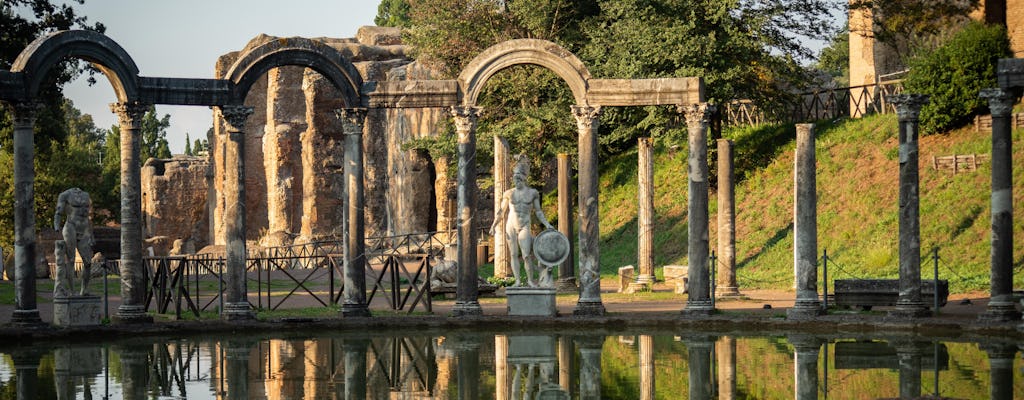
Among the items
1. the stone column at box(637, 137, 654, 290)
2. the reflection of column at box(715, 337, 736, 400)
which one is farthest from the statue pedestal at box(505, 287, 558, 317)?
the stone column at box(637, 137, 654, 290)

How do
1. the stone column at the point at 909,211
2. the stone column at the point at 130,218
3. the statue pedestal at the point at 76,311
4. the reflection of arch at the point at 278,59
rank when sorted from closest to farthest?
1. the statue pedestal at the point at 76,311
2. the stone column at the point at 909,211
3. the stone column at the point at 130,218
4. the reflection of arch at the point at 278,59

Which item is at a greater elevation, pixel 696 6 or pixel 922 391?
pixel 696 6

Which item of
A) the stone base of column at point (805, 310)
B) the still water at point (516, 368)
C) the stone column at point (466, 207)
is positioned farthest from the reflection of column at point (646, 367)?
the stone column at point (466, 207)

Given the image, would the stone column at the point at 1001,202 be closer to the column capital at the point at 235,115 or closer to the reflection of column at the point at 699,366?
the reflection of column at the point at 699,366

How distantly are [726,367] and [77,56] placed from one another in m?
12.7

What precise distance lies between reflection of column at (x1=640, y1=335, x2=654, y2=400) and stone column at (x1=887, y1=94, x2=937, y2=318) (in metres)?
4.77

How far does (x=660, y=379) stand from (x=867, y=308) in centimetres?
982

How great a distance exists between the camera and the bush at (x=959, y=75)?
36.1 meters

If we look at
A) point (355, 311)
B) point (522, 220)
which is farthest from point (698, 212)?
point (355, 311)

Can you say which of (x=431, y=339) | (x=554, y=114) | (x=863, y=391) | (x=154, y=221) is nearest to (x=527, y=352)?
(x=431, y=339)

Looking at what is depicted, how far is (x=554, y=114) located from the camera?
1515 inches

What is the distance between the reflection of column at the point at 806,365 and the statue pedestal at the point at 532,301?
15.5 feet

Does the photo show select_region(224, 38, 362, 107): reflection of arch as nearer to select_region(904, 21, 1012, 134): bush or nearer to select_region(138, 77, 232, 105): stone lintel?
select_region(138, 77, 232, 105): stone lintel

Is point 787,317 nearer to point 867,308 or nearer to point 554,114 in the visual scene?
point 867,308
